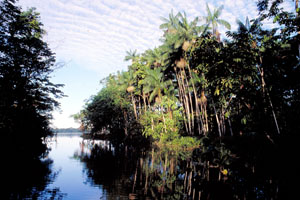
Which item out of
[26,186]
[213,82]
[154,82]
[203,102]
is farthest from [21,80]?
[203,102]

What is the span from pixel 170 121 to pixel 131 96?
13.9 meters

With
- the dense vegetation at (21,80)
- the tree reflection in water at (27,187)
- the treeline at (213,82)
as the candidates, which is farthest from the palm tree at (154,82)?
the tree reflection in water at (27,187)

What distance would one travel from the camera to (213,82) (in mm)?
10852

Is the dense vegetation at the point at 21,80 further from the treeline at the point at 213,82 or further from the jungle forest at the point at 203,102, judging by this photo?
the treeline at the point at 213,82

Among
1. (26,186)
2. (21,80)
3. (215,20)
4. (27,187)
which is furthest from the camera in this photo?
(215,20)

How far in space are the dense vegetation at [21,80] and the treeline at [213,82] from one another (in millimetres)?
14046

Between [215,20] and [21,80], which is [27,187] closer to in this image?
[21,80]

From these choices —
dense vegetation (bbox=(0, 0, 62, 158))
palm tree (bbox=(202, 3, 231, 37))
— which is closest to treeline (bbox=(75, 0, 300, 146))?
palm tree (bbox=(202, 3, 231, 37))

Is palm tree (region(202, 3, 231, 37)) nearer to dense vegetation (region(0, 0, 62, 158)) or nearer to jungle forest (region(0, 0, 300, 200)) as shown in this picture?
jungle forest (region(0, 0, 300, 200))

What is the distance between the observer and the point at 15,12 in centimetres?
1662

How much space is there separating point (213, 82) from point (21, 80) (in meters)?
15.5

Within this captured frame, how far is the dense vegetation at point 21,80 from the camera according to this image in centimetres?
1508

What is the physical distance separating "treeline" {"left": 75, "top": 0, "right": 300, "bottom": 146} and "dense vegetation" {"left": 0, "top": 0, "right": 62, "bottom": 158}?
14.0 metres

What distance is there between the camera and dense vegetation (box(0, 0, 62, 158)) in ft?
49.5
